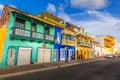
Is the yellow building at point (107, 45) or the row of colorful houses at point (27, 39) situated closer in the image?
Answer: the row of colorful houses at point (27, 39)

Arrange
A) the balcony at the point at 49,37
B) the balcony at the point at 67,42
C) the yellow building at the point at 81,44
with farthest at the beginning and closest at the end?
the yellow building at the point at 81,44, the balcony at the point at 67,42, the balcony at the point at 49,37

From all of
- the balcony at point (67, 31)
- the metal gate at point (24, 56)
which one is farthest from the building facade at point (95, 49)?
the metal gate at point (24, 56)

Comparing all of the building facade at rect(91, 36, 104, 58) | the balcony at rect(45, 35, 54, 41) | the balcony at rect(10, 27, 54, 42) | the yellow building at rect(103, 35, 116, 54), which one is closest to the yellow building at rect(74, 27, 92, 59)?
the building facade at rect(91, 36, 104, 58)

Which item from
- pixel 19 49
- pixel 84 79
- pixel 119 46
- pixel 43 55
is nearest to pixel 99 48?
pixel 43 55

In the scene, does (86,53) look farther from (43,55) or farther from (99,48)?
(43,55)

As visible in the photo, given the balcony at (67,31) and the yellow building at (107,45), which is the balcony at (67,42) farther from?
the yellow building at (107,45)

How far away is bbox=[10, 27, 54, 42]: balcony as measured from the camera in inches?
687

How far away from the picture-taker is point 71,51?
3184 centimetres

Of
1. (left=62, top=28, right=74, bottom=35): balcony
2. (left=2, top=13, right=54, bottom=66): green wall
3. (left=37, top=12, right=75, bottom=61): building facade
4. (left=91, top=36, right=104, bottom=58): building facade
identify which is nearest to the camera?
(left=2, top=13, right=54, bottom=66): green wall

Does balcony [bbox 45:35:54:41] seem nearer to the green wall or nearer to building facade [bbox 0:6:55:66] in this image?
building facade [bbox 0:6:55:66]

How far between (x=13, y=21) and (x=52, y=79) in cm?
1143

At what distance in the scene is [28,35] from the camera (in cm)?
1942

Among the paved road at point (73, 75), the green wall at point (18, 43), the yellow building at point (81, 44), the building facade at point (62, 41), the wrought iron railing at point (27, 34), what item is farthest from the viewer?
the yellow building at point (81, 44)

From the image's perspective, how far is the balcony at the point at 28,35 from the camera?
1745cm
